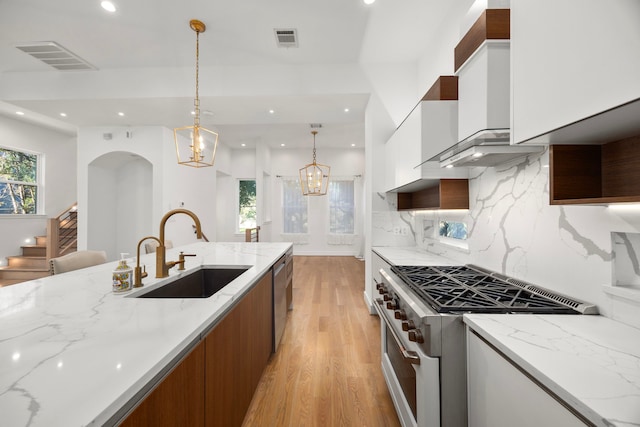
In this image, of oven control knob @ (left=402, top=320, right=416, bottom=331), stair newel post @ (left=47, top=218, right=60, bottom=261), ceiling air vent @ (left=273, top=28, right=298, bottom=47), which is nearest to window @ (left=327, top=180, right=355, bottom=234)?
ceiling air vent @ (left=273, top=28, right=298, bottom=47)

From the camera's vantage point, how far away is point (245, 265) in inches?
80.6

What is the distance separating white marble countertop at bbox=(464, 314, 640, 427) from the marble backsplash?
17 centimetres

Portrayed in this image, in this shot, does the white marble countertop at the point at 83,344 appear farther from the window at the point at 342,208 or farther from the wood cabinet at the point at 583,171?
the window at the point at 342,208

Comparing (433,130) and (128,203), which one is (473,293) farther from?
(128,203)

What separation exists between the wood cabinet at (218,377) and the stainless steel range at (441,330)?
32.0 inches

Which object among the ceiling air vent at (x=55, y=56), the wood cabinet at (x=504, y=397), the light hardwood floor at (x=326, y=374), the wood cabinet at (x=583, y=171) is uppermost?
the ceiling air vent at (x=55, y=56)

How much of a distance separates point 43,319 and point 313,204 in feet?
23.7

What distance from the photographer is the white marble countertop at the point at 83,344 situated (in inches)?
21.6

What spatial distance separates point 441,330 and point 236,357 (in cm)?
99

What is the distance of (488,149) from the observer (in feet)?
4.73

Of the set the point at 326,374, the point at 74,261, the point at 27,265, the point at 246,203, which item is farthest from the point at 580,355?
the point at 246,203

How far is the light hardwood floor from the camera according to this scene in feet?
5.77

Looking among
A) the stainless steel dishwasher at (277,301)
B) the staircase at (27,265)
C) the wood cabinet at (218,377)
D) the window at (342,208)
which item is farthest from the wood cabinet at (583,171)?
the staircase at (27,265)

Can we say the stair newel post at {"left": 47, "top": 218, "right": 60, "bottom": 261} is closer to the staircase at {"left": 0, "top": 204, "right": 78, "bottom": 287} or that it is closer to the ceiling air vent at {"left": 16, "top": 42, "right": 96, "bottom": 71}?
the staircase at {"left": 0, "top": 204, "right": 78, "bottom": 287}
